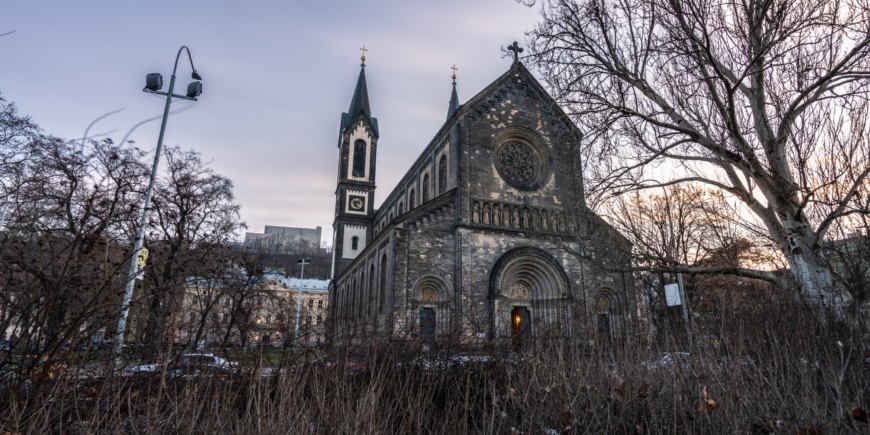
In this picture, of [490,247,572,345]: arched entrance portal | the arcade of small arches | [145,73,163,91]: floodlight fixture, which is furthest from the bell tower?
[145,73,163,91]: floodlight fixture

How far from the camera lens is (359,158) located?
126ft

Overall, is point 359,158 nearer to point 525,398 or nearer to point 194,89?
point 194,89

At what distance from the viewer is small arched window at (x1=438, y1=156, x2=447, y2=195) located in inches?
911

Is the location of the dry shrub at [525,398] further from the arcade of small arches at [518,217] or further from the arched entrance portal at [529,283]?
the arcade of small arches at [518,217]

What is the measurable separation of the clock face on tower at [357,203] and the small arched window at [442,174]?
15233 millimetres

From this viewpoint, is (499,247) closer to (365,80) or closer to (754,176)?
(754,176)

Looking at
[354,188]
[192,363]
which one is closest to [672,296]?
[192,363]

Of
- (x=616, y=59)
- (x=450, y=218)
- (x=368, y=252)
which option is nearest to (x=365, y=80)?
(x=368, y=252)

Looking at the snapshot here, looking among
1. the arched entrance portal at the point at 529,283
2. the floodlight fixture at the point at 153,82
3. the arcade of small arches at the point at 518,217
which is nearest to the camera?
the floodlight fixture at the point at 153,82

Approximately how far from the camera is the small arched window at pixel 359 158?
38188 mm

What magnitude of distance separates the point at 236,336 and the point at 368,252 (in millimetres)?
18422

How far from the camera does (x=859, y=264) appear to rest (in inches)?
313

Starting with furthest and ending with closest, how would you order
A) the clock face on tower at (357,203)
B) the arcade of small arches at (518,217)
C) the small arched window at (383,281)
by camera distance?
the clock face on tower at (357,203)
the arcade of small arches at (518,217)
the small arched window at (383,281)

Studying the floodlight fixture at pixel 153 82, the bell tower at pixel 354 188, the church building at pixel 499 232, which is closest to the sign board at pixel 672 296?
the church building at pixel 499 232
